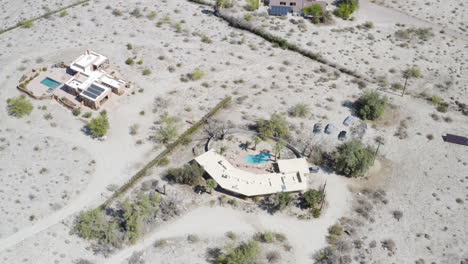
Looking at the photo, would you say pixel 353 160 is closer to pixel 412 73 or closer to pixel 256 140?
pixel 256 140

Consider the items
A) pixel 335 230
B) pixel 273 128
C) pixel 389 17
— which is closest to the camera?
pixel 335 230

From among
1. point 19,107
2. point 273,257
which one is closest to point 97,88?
point 19,107

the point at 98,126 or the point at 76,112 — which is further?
the point at 76,112

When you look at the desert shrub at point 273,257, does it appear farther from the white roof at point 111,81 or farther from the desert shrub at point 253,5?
the desert shrub at point 253,5

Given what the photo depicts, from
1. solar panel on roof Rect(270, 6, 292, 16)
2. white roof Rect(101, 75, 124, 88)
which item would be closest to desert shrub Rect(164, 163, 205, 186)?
white roof Rect(101, 75, 124, 88)

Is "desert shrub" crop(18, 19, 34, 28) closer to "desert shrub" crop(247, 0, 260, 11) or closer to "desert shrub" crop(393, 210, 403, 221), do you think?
"desert shrub" crop(247, 0, 260, 11)

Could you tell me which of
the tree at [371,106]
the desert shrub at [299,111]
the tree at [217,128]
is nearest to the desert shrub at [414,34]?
the tree at [371,106]
